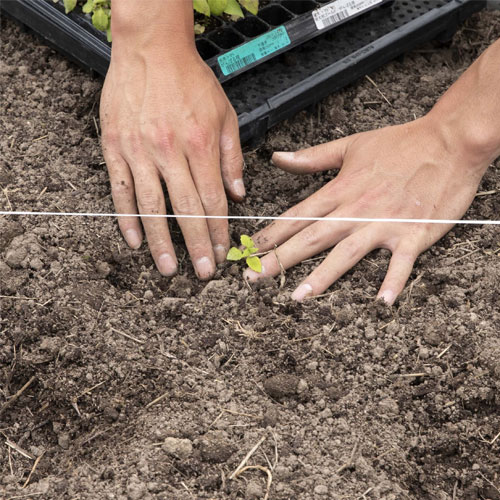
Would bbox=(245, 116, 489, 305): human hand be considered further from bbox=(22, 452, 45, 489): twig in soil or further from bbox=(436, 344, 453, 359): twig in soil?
bbox=(22, 452, 45, 489): twig in soil

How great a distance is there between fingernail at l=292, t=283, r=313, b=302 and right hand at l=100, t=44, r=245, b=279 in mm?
242

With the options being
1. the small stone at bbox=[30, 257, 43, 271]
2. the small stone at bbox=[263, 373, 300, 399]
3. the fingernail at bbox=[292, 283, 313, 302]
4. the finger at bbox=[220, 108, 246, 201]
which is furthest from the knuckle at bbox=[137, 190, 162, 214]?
the small stone at bbox=[263, 373, 300, 399]

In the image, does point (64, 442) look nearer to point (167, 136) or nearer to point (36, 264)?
point (36, 264)

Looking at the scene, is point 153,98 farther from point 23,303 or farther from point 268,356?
point 268,356

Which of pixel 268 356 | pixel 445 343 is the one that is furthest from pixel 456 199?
pixel 268 356

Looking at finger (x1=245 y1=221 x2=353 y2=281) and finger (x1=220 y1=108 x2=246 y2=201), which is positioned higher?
finger (x1=220 y1=108 x2=246 y2=201)

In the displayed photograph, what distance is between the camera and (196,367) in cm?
169

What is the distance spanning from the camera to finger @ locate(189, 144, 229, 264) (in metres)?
1.86

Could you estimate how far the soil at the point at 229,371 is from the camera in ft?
4.99

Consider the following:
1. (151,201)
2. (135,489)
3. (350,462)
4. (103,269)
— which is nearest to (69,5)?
(151,201)

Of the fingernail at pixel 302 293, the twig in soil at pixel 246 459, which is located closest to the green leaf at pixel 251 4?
the fingernail at pixel 302 293

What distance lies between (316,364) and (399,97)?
1.22 metres

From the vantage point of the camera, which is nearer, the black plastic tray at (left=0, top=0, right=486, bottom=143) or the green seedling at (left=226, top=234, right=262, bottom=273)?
the green seedling at (left=226, top=234, right=262, bottom=273)

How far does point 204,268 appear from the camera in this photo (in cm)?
186
